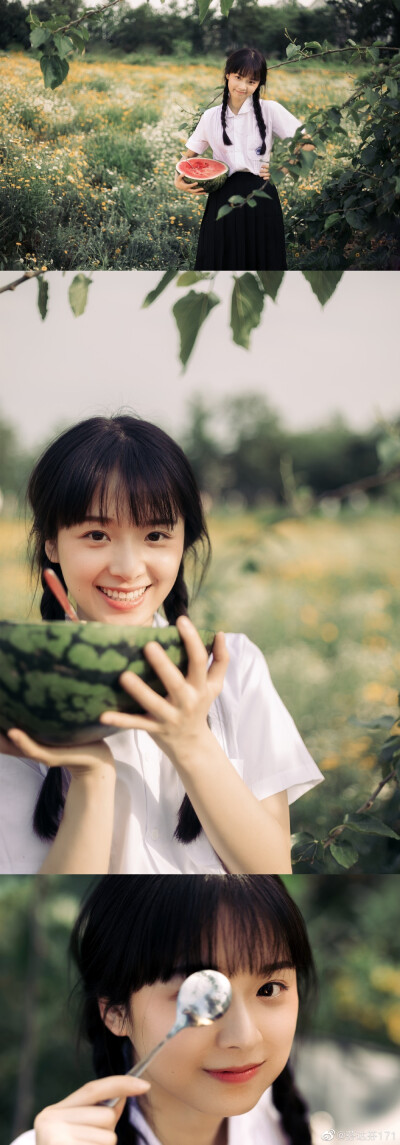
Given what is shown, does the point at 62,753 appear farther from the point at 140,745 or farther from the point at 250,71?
the point at 250,71

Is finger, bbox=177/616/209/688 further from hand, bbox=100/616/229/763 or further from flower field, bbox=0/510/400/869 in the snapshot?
flower field, bbox=0/510/400/869

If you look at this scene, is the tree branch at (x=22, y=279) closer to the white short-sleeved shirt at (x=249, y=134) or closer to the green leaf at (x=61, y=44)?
the green leaf at (x=61, y=44)

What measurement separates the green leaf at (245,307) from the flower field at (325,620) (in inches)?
13.2

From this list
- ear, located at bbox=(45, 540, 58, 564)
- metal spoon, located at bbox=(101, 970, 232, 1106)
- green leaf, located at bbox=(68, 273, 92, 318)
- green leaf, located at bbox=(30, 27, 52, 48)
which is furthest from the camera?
green leaf, located at bbox=(30, 27, 52, 48)

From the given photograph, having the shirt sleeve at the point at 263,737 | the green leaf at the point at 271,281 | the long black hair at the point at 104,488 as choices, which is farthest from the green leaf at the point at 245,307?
the shirt sleeve at the point at 263,737

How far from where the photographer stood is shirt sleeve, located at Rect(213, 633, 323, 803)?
75.1 inches

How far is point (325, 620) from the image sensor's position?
7.32ft

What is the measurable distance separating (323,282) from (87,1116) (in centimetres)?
141

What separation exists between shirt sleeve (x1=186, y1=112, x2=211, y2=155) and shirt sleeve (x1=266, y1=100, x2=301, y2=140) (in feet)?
Answer: 0.56

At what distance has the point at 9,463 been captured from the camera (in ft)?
6.46

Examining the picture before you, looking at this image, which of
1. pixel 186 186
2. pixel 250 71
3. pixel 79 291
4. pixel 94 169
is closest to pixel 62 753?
pixel 79 291

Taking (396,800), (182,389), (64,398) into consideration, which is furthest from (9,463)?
(396,800)

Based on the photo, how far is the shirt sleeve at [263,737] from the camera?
191 cm

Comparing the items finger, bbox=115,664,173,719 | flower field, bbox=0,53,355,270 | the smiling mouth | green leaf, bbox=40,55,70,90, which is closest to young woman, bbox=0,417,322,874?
the smiling mouth
